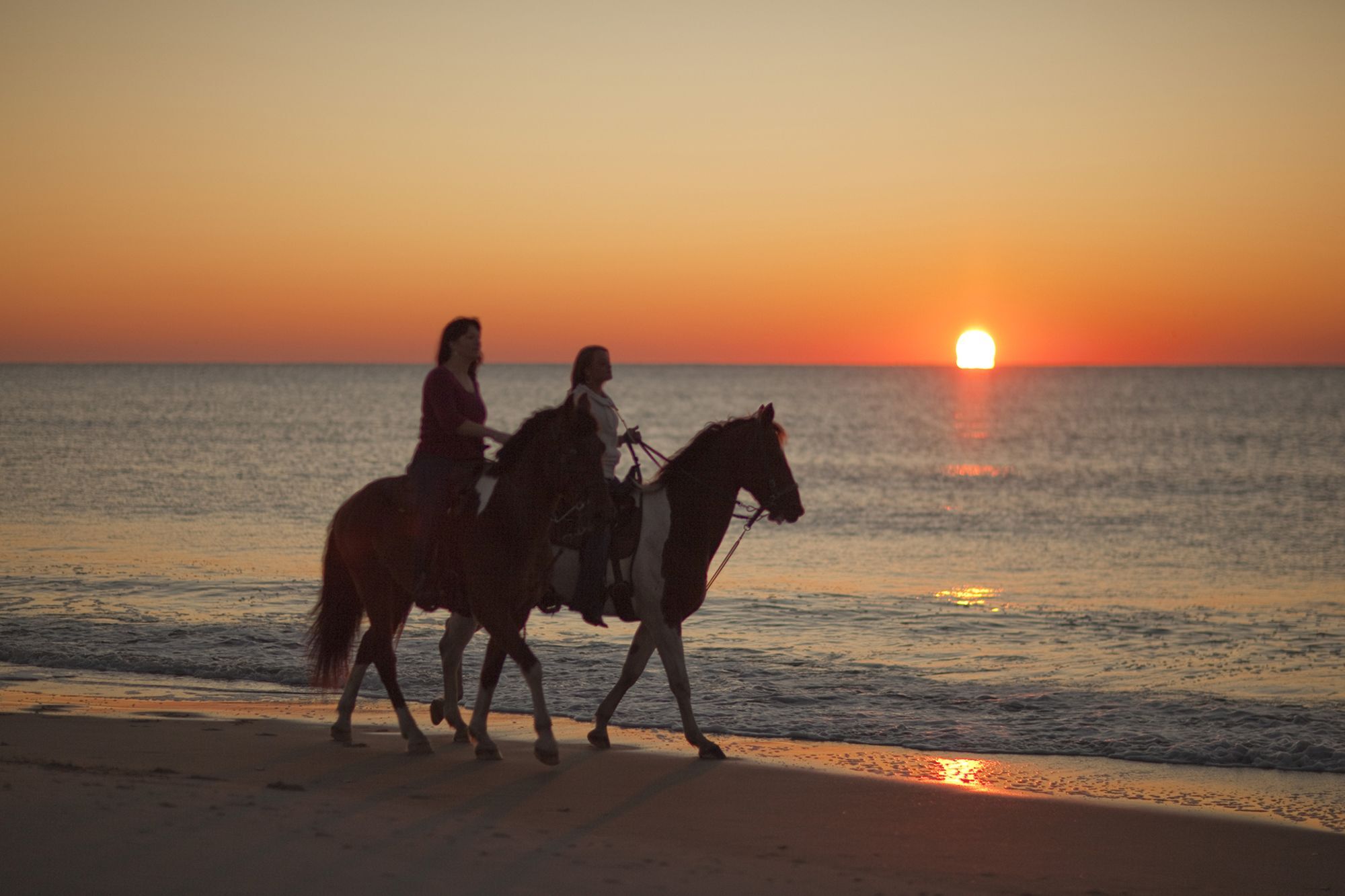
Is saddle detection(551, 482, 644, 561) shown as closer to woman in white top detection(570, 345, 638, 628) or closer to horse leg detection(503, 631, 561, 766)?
woman in white top detection(570, 345, 638, 628)

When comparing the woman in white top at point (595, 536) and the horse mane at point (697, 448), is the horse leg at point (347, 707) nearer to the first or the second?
the woman in white top at point (595, 536)

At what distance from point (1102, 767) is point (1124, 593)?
9.87 m

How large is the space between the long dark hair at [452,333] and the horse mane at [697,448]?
4.88 ft

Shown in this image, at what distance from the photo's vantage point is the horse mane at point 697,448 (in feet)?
28.2

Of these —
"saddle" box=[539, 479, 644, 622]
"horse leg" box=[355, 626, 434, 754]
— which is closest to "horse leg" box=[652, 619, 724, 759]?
"saddle" box=[539, 479, 644, 622]

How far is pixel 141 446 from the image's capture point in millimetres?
49938

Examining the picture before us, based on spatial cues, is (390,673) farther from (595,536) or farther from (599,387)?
(599,387)

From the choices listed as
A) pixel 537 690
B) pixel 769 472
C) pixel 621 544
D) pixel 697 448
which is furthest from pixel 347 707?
pixel 769 472

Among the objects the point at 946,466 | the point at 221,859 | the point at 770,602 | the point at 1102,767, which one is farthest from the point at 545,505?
the point at 946,466

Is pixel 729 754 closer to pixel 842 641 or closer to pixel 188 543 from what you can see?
pixel 842 641

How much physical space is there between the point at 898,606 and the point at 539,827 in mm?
10981

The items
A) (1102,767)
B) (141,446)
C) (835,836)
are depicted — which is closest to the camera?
(835,836)

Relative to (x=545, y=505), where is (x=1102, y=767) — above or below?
below

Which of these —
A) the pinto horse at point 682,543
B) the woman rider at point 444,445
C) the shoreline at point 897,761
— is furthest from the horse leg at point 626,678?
the woman rider at point 444,445
